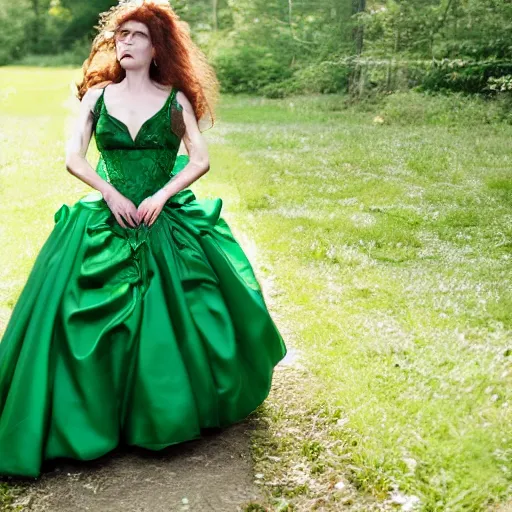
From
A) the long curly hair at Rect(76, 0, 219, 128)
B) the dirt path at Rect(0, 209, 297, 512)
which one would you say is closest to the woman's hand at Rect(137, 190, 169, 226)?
the long curly hair at Rect(76, 0, 219, 128)

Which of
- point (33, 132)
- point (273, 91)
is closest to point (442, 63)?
point (273, 91)

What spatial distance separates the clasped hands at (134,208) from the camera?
3643mm

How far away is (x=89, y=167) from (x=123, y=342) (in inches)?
35.0

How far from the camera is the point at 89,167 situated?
11.9 ft

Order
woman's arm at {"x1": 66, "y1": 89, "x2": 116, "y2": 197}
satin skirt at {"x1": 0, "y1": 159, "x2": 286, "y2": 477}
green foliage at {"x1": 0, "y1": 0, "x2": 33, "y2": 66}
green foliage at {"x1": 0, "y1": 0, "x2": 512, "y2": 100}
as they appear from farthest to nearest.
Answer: green foliage at {"x1": 0, "y1": 0, "x2": 33, "y2": 66} < green foliage at {"x1": 0, "y1": 0, "x2": 512, "y2": 100} < woman's arm at {"x1": 66, "y1": 89, "x2": 116, "y2": 197} < satin skirt at {"x1": 0, "y1": 159, "x2": 286, "y2": 477}

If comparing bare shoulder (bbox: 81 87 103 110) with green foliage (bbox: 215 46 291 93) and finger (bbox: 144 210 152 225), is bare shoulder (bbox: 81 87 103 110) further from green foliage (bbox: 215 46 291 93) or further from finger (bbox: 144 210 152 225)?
green foliage (bbox: 215 46 291 93)

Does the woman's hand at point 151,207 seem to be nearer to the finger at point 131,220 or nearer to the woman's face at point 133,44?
the finger at point 131,220

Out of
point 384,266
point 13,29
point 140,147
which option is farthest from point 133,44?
point 13,29

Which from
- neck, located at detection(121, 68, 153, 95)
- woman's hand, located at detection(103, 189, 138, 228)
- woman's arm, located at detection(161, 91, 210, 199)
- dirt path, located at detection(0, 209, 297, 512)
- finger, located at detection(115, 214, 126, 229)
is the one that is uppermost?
neck, located at detection(121, 68, 153, 95)

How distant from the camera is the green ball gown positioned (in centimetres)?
338

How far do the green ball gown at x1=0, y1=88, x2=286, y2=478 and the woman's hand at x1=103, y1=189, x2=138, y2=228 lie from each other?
0.06m

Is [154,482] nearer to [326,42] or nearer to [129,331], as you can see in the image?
[129,331]

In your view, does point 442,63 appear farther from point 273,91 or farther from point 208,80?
point 208,80

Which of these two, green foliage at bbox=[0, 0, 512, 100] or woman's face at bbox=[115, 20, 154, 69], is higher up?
woman's face at bbox=[115, 20, 154, 69]
